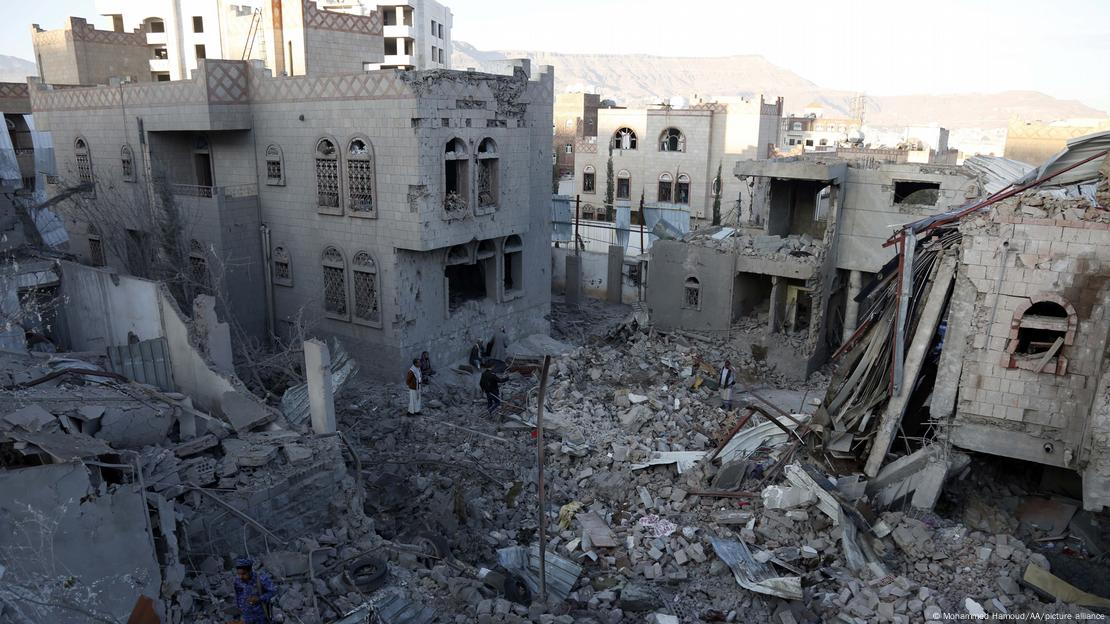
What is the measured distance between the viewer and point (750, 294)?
19641 mm

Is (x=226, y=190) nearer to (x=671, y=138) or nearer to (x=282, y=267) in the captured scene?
(x=282, y=267)

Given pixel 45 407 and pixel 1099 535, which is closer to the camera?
pixel 45 407

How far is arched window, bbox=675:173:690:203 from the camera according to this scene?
117 feet

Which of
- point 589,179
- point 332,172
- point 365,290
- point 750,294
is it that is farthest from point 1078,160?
point 589,179

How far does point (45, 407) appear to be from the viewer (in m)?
8.38

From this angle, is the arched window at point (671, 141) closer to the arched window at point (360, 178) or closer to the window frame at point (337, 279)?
the arched window at point (360, 178)

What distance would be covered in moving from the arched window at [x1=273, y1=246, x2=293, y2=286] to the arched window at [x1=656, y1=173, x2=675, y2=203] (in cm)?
2262

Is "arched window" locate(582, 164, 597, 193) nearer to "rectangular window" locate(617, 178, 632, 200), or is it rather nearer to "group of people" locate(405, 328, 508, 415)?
"rectangular window" locate(617, 178, 632, 200)

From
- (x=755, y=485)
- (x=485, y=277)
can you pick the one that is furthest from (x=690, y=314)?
(x=755, y=485)

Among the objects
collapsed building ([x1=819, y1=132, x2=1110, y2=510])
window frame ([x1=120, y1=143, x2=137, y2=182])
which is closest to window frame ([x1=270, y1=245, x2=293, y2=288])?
window frame ([x1=120, y1=143, x2=137, y2=182])

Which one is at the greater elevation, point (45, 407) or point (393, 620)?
point (45, 407)

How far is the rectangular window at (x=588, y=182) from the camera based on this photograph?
37688 mm

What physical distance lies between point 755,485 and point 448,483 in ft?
16.3

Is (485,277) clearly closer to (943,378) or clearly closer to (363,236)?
(363,236)
